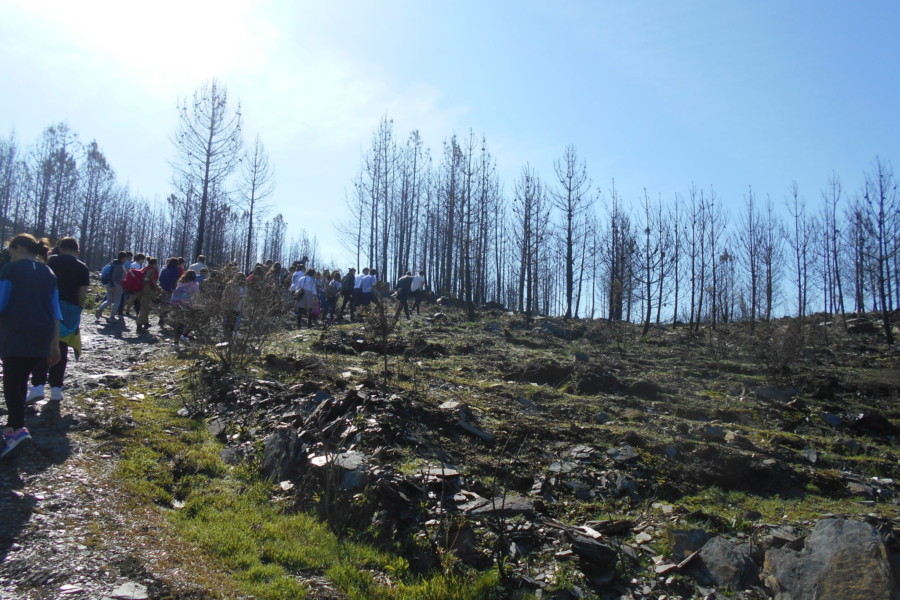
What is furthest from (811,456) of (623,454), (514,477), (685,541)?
(514,477)

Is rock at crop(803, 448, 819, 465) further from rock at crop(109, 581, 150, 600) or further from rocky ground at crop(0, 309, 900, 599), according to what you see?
rock at crop(109, 581, 150, 600)

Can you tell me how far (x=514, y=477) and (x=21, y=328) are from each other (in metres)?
4.68

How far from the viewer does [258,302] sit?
8.59 m

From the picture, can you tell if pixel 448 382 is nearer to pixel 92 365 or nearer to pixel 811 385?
pixel 92 365

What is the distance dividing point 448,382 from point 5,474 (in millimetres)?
6100

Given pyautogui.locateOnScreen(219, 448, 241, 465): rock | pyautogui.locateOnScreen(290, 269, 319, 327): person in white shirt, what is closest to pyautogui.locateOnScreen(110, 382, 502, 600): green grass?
pyautogui.locateOnScreen(219, 448, 241, 465): rock

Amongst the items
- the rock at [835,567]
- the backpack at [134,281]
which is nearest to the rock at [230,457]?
the rock at [835,567]

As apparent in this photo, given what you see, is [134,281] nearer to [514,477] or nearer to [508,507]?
[514,477]

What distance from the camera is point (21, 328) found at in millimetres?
4676

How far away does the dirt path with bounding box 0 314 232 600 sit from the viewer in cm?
325

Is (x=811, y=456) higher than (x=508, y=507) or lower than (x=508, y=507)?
higher

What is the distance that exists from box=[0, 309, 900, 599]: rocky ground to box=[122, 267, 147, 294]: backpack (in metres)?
2.16

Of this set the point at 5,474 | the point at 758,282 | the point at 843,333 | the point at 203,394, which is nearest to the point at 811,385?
the point at 203,394

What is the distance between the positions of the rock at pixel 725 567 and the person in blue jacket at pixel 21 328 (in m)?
5.63
